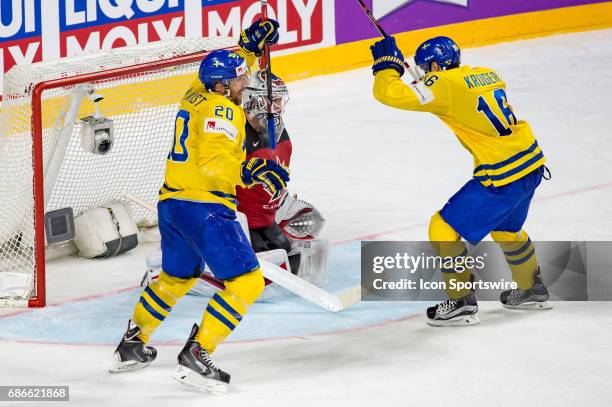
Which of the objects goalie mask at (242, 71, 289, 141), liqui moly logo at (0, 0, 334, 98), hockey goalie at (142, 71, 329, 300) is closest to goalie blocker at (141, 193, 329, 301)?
hockey goalie at (142, 71, 329, 300)

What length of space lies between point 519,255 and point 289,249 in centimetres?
112

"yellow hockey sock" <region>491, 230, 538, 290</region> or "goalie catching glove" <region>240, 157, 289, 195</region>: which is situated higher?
"goalie catching glove" <region>240, 157, 289, 195</region>

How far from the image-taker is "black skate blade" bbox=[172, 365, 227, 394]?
5.07 meters

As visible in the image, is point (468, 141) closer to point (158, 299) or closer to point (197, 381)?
point (158, 299)

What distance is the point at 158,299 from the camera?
5316mm

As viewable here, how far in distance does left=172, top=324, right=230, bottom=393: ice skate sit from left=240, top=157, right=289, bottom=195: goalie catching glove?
641 mm

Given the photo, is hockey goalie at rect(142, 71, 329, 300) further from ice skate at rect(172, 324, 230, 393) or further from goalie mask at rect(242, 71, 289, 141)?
ice skate at rect(172, 324, 230, 393)

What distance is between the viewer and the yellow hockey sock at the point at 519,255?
20.0 feet

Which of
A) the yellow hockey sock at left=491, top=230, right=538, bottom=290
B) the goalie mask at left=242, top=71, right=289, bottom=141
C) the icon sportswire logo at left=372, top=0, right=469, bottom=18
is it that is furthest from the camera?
the icon sportswire logo at left=372, top=0, right=469, bottom=18

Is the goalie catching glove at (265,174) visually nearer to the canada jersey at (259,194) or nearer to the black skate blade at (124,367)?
the black skate blade at (124,367)

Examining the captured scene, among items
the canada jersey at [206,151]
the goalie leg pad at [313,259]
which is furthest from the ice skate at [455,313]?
the canada jersey at [206,151]

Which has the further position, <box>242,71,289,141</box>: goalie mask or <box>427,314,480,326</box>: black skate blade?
<box>242,71,289,141</box>: goalie mask

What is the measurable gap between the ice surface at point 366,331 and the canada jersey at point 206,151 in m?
0.74

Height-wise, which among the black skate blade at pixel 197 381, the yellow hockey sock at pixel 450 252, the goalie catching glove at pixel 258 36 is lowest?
the black skate blade at pixel 197 381
